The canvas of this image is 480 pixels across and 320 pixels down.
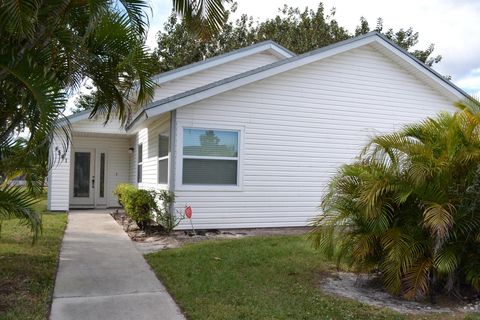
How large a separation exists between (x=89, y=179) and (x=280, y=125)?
384 inches

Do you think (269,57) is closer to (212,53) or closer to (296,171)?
(296,171)

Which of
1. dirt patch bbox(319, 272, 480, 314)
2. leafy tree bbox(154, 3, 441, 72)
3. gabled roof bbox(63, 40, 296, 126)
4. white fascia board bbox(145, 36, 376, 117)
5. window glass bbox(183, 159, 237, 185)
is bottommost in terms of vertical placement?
Result: dirt patch bbox(319, 272, 480, 314)

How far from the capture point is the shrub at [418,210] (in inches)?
234

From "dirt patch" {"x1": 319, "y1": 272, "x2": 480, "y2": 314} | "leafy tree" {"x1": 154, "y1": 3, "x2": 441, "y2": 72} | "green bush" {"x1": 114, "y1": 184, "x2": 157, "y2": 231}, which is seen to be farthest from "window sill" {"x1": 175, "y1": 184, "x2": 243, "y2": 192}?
"leafy tree" {"x1": 154, "y1": 3, "x2": 441, "y2": 72}

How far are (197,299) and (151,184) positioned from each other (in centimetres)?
825

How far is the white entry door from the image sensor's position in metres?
18.4

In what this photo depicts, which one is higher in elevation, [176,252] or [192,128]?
[192,128]

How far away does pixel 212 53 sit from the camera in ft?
103

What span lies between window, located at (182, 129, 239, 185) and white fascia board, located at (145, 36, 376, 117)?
0.86 meters

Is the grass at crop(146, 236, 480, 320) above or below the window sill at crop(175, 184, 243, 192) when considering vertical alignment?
below

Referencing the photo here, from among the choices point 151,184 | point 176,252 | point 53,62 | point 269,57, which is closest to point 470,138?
point 176,252

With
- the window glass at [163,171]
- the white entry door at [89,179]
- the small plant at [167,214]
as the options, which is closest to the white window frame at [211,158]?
the small plant at [167,214]

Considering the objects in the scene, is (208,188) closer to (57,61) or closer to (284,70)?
(284,70)

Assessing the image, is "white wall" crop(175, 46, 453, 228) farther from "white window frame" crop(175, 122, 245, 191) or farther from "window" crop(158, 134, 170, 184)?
"window" crop(158, 134, 170, 184)
